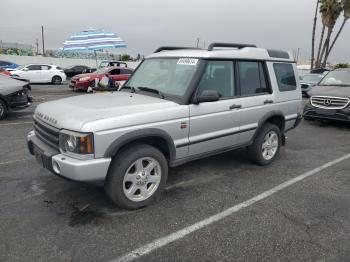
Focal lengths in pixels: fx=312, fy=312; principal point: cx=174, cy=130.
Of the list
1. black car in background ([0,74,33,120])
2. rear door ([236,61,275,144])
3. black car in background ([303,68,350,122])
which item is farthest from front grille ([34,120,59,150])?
black car in background ([303,68,350,122])

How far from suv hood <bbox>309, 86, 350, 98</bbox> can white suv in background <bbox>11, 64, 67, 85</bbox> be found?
18.7 metres

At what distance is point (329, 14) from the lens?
27.9 m

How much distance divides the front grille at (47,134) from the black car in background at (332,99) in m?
7.69

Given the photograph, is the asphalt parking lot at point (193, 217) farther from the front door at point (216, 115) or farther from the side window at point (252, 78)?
the side window at point (252, 78)

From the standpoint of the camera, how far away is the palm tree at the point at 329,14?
90.9 ft

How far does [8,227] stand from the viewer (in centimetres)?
329

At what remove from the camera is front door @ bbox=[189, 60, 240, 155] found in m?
4.09

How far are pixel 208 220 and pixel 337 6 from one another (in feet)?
100.0

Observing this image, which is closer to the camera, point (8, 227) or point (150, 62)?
point (8, 227)

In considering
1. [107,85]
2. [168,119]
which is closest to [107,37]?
[107,85]

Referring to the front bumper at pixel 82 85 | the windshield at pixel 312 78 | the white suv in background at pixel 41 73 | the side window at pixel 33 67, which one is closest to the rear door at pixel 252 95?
the windshield at pixel 312 78

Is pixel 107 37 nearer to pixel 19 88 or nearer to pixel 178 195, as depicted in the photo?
pixel 19 88

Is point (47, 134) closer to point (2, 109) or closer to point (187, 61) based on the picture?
point (187, 61)

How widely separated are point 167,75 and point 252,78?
143cm
